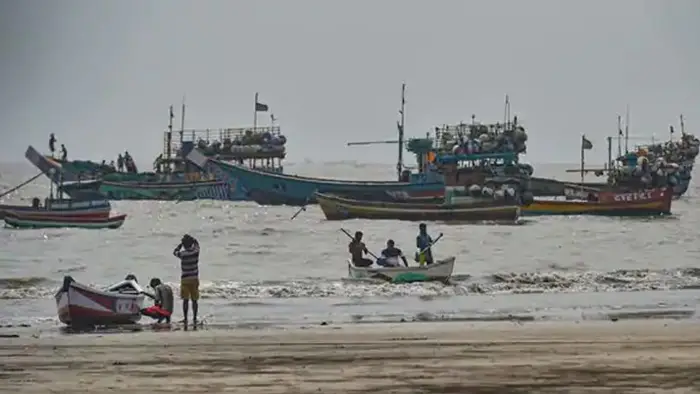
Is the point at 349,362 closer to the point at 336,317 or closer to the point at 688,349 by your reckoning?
the point at 688,349

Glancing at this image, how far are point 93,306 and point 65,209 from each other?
104 feet

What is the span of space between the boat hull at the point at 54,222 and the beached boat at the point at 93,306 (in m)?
31.1

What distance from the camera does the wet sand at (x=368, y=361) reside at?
11.2 meters

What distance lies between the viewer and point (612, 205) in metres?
58.6

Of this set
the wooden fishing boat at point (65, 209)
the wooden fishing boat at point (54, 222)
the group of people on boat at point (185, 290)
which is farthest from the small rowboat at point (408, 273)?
the wooden fishing boat at point (54, 222)

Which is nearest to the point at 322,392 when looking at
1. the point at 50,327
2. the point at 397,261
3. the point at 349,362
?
the point at 349,362

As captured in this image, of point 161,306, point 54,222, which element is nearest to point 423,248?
point 161,306

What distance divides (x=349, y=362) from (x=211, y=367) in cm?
148

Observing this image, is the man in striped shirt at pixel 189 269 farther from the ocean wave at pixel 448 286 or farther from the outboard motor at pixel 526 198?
the outboard motor at pixel 526 198

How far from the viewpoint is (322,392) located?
428 inches

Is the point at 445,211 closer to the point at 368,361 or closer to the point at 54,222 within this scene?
the point at 54,222

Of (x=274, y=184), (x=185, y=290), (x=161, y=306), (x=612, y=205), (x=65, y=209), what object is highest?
(x=274, y=184)

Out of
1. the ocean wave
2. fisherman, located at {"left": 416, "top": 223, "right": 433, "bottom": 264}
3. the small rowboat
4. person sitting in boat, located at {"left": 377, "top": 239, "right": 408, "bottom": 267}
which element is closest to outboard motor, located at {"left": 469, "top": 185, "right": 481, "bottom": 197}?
the ocean wave

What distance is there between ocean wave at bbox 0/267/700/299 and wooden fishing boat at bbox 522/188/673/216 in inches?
1108
